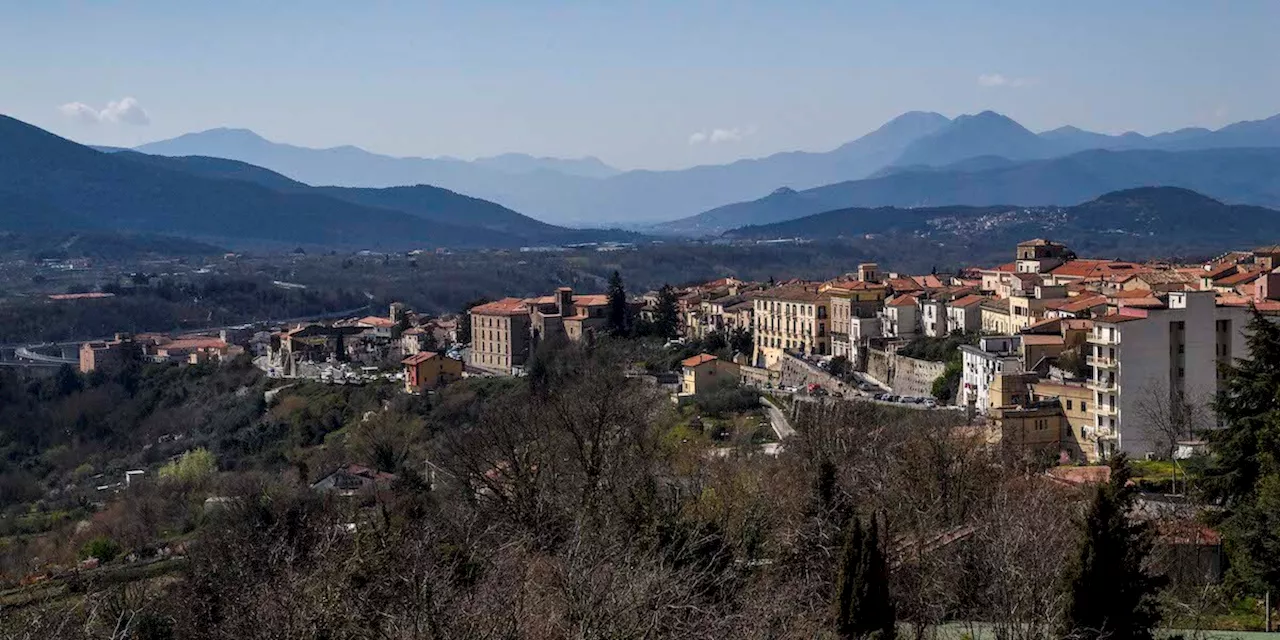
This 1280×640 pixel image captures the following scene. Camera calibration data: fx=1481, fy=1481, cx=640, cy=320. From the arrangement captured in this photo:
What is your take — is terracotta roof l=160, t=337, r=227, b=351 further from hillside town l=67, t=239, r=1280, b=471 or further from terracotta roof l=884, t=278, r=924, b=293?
terracotta roof l=884, t=278, r=924, b=293

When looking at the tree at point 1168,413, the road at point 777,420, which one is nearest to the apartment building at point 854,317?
the road at point 777,420

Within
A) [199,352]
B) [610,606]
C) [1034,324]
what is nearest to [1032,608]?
[610,606]

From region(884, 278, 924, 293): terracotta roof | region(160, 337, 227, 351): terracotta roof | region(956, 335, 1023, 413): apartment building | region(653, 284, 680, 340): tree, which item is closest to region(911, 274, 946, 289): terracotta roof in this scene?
region(884, 278, 924, 293): terracotta roof

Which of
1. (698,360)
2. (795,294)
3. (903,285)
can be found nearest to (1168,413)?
(698,360)

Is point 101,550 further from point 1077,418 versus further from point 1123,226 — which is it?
point 1123,226

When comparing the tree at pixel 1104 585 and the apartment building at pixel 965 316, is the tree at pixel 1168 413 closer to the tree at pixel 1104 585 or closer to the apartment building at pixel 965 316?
the apartment building at pixel 965 316

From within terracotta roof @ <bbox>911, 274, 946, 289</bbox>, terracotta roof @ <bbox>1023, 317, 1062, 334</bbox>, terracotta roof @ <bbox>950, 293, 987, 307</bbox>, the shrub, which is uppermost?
terracotta roof @ <bbox>911, 274, 946, 289</bbox>

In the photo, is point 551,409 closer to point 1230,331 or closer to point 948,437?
point 948,437
